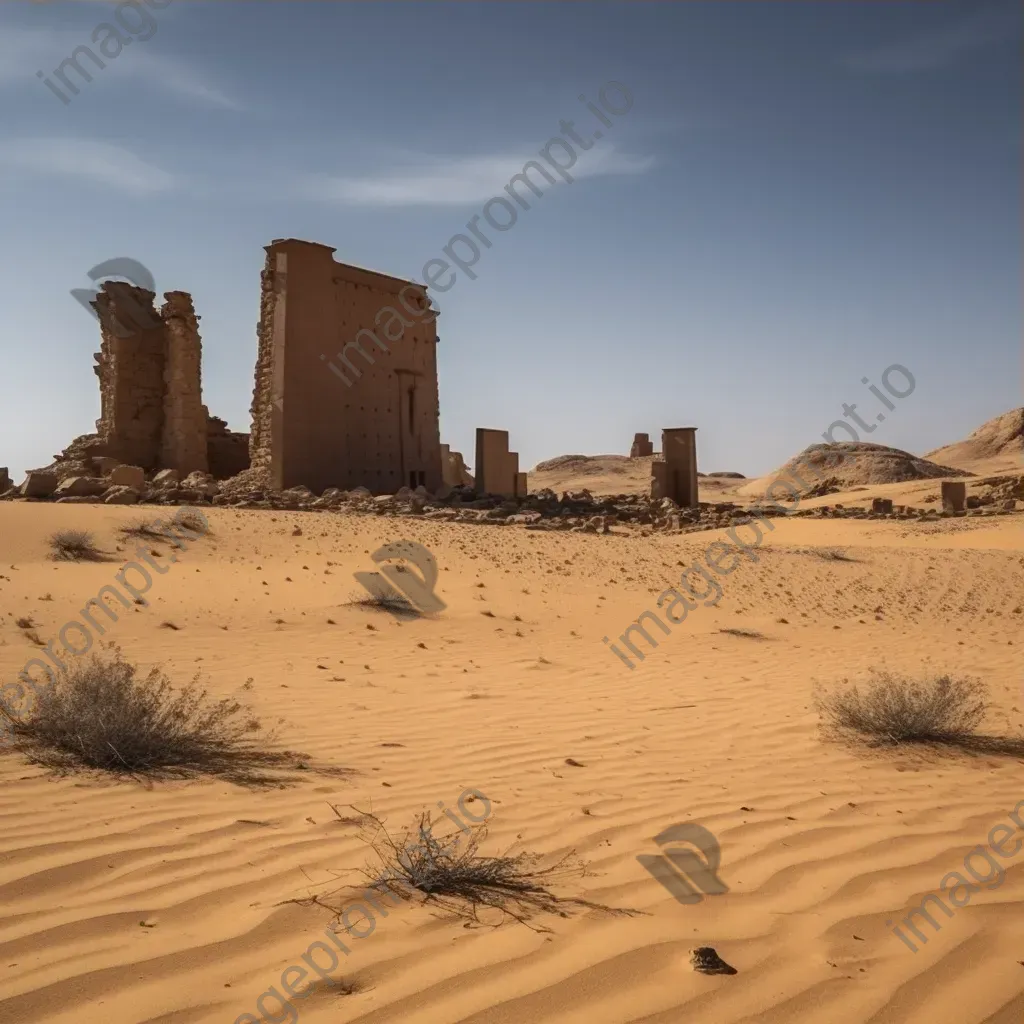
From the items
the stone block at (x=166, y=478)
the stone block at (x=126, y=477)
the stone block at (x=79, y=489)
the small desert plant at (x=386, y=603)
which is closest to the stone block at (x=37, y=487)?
the stone block at (x=79, y=489)

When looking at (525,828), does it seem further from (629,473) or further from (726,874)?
(629,473)

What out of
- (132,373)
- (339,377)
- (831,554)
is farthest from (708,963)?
(132,373)

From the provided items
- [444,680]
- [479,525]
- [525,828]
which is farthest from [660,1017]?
[479,525]

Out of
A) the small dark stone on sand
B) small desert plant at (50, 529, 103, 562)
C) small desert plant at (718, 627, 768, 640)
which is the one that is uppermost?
small desert plant at (50, 529, 103, 562)

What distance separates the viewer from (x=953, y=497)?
77.6 feet

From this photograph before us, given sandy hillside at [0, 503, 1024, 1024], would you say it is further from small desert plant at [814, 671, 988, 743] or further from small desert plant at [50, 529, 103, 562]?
small desert plant at [50, 529, 103, 562]

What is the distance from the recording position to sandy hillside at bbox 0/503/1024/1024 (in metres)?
2.43

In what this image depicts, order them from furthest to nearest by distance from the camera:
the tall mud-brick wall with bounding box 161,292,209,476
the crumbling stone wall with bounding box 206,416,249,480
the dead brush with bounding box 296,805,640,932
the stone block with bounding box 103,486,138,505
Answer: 1. the crumbling stone wall with bounding box 206,416,249,480
2. the tall mud-brick wall with bounding box 161,292,209,476
3. the stone block with bounding box 103,486,138,505
4. the dead brush with bounding box 296,805,640,932

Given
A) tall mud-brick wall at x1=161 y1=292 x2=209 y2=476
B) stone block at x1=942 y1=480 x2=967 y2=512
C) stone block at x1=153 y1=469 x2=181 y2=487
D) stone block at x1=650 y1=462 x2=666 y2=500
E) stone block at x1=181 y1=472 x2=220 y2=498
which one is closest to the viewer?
stone block at x1=181 y1=472 x2=220 y2=498

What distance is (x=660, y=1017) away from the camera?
2.35 meters

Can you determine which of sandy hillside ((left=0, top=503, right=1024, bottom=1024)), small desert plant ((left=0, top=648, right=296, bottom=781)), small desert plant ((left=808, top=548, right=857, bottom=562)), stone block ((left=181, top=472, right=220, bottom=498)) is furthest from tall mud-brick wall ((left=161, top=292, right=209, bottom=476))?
small desert plant ((left=0, top=648, right=296, bottom=781))

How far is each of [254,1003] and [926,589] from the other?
527 inches

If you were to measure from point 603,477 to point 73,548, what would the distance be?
3750 cm

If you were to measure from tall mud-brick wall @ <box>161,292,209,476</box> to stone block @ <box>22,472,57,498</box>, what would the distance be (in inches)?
181
